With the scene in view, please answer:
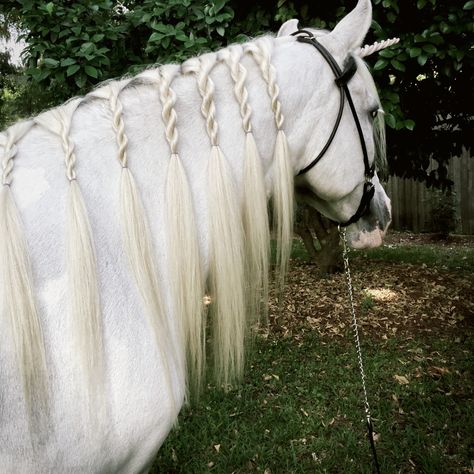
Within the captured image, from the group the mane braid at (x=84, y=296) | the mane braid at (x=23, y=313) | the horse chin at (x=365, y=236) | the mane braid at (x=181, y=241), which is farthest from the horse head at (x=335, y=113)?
Result: the mane braid at (x=23, y=313)

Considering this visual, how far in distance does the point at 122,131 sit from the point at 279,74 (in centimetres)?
55

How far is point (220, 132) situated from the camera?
1479mm

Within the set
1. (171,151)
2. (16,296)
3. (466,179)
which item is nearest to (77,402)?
(16,296)

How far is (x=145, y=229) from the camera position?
1.34 meters

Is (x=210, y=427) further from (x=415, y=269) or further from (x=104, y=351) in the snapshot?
(x=415, y=269)

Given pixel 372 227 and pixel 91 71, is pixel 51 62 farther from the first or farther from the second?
pixel 372 227

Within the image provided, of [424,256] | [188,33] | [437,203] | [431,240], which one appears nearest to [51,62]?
[188,33]

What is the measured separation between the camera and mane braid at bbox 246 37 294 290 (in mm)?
1541

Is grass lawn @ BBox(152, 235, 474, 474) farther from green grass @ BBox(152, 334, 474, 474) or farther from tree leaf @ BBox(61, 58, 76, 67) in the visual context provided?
tree leaf @ BBox(61, 58, 76, 67)

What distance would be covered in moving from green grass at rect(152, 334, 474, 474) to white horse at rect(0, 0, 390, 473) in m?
1.80

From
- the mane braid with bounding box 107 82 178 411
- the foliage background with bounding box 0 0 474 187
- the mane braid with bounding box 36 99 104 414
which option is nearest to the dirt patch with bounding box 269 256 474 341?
the foliage background with bounding box 0 0 474 187

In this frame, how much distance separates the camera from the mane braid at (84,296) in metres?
1.19

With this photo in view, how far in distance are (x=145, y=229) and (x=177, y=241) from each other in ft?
0.33

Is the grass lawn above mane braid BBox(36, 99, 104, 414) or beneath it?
beneath
